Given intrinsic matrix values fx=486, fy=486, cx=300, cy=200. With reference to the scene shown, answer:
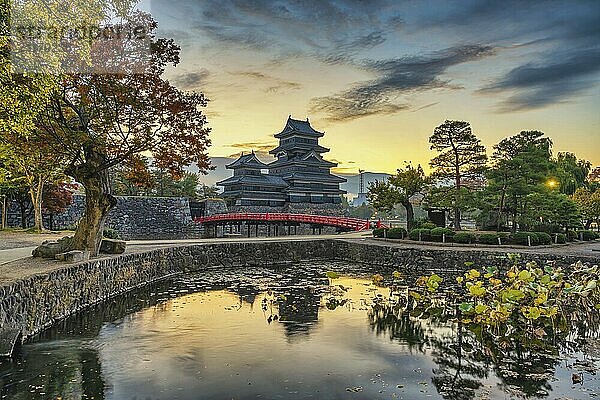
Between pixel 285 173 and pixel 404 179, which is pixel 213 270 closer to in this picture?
pixel 404 179

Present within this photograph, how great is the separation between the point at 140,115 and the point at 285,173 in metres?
34.2

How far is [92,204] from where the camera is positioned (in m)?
14.9

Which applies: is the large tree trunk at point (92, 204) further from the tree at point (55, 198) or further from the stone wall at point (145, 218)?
the stone wall at point (145, 218)

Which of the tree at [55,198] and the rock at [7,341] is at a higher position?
the tree at [55,198]

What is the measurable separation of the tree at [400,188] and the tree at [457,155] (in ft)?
6.74

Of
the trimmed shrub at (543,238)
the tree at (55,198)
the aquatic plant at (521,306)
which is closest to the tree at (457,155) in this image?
the trimmed shrub at (543,238)

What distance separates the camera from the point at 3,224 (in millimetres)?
28281

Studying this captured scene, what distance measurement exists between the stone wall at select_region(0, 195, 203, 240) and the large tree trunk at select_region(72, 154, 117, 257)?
19.7 m

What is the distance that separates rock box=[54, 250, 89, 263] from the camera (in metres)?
13.3

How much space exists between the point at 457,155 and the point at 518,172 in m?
5.30

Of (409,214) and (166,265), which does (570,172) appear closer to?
(409,214)

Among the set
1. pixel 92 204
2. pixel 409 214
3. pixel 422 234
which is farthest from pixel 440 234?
pixel 92 204

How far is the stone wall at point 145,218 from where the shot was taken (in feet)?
112

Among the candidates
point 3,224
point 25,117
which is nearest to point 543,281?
point 25,117
